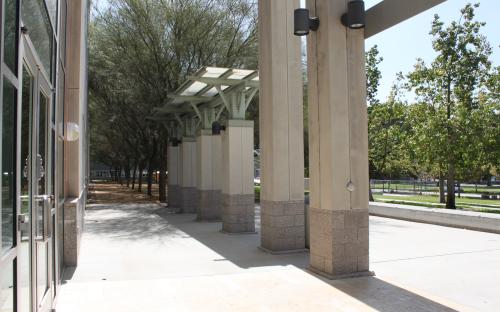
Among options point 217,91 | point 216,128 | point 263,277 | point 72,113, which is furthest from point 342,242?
point 217,91

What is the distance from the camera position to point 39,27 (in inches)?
159

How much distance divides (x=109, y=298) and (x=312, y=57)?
439cm

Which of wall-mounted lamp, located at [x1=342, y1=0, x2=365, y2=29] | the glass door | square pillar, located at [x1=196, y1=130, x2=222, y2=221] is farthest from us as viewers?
square pillar, located at [x1=196, y1=130, x2=222, y2=221]

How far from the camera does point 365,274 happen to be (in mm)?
6711

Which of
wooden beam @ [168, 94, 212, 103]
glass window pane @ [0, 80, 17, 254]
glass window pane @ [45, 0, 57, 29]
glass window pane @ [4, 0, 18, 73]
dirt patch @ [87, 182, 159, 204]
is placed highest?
wooden beam @ [168, 94, 212, 103]

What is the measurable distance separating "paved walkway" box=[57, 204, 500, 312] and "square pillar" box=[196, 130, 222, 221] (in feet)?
8.22

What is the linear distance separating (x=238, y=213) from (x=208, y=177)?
289 centimetres

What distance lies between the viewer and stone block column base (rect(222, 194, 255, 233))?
11445mm

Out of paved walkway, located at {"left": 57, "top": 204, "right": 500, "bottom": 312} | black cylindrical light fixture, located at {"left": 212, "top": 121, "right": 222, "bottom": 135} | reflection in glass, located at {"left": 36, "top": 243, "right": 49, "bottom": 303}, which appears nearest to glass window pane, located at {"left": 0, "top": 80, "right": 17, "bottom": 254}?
reflection in glass, located at {"left": 36, "top": 243, "right": 49, "bottom": 303}

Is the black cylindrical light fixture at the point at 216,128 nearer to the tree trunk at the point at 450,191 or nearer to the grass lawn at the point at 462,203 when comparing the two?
the tree trunk at the point at 450,191

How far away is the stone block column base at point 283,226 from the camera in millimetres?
8820

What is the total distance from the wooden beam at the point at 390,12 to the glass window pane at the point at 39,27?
13.8 ft

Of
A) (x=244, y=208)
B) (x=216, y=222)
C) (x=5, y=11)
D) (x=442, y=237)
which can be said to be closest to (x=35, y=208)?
(x=5, y=11)

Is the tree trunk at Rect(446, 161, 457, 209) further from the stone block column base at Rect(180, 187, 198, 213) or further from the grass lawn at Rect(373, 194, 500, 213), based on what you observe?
the stone block column base at Rect(180, 187, 198, 213)
